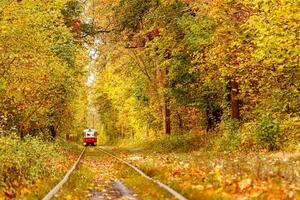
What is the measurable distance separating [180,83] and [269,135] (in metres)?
11.9

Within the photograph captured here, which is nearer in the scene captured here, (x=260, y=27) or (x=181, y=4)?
(x=260, y=27)

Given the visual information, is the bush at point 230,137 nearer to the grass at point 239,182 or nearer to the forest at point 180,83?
the forest at point 180,83

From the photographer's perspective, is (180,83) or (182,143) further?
(182,143)

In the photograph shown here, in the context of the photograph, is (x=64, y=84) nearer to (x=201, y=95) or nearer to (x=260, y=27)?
(x=201, y=95)

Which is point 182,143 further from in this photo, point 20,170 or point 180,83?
point 20,170

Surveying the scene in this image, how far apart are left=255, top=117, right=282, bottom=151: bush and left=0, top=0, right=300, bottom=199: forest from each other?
46mm

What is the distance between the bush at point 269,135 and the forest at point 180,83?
0.05 metres

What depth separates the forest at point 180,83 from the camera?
13250 millimetres

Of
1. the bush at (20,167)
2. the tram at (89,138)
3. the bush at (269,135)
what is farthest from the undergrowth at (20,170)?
the tram at (89,138)

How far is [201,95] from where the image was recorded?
33.4 meters

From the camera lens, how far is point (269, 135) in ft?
73.3

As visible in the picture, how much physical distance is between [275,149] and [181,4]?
13.4 metres

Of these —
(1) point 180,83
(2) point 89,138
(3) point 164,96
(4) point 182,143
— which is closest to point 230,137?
(4) point 182,143

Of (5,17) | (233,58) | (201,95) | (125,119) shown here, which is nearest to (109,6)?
(201,95)
